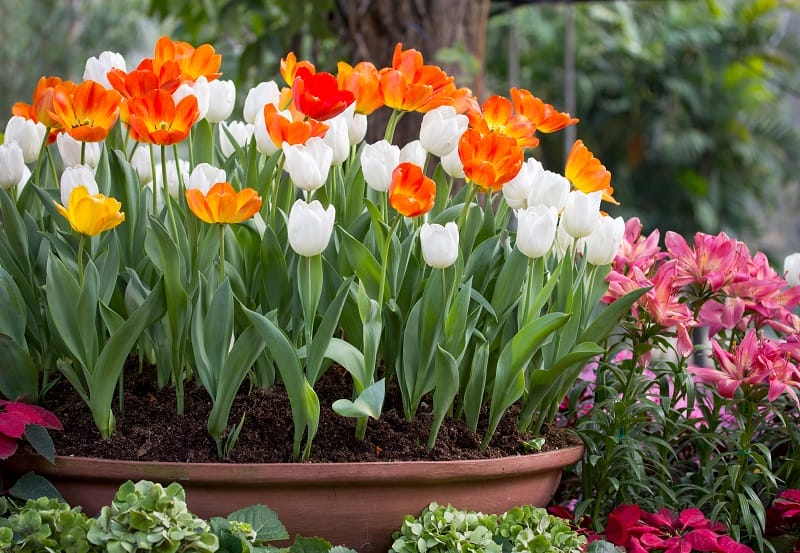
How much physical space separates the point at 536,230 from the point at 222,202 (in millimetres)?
359

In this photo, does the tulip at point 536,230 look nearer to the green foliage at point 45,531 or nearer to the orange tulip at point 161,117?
the orange tulip at point 161,117

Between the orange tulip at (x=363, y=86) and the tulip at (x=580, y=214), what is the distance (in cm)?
27

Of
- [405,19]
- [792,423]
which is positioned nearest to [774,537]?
[792,423]

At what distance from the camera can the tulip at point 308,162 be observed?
3.26 feet

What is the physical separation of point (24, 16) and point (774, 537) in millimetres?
7396

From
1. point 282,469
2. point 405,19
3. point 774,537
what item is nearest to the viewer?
point 282,469

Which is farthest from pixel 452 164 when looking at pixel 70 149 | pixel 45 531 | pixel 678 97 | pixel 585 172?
pixel 678 97

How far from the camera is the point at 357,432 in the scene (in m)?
1.05

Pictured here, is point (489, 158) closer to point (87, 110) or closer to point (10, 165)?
point (87, 110)

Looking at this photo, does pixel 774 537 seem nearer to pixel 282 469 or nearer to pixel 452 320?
pixel 452 320

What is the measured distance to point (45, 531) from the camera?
88 cm

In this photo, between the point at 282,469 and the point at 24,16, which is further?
the point at 24,16

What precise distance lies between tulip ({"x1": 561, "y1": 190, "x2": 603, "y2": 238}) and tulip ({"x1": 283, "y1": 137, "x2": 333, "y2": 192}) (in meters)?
0.30

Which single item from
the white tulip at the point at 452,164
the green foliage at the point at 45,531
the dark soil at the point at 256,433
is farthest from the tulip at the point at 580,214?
the green foliage at the point at 45,531
